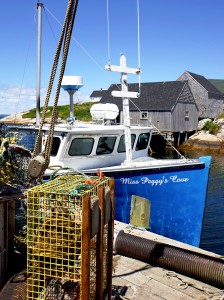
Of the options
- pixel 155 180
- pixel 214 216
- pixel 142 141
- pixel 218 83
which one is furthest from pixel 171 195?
pixel 218 83

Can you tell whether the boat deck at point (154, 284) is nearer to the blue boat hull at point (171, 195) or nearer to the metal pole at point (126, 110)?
the blue boat hull at point (171, 195)

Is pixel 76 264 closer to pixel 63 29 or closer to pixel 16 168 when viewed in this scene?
pixel 16 168

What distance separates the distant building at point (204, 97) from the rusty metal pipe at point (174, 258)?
4346 centimetres

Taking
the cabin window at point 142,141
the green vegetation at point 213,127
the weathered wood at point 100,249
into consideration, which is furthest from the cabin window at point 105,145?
the green vegetation at point 213,127

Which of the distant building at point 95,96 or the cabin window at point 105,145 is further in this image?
the distant building at point 95,96

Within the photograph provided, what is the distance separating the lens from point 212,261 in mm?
5523

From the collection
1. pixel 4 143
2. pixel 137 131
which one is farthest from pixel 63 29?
pixel 137 131

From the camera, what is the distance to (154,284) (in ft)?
17.5

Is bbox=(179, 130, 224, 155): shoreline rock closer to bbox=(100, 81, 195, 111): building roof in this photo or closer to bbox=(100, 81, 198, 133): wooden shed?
bbox=(100, 81, 198, 133): wooden shed

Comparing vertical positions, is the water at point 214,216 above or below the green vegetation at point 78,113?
below

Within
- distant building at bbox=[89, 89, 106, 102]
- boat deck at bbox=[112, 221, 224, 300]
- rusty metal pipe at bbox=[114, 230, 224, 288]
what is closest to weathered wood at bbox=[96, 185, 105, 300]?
boat deck at bbox=[112, 221, 224, 300]

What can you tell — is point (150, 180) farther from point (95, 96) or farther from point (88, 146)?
point (95, 96)

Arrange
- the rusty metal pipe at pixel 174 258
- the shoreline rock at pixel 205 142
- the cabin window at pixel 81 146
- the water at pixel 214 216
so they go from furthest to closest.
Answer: the shoreline rock at pixel 205 142, the water at pixel 214 216, the cabin window at pixel 81 146, the rusty metal pipe at pixel 174 258

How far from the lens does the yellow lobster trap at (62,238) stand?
3.31 m
